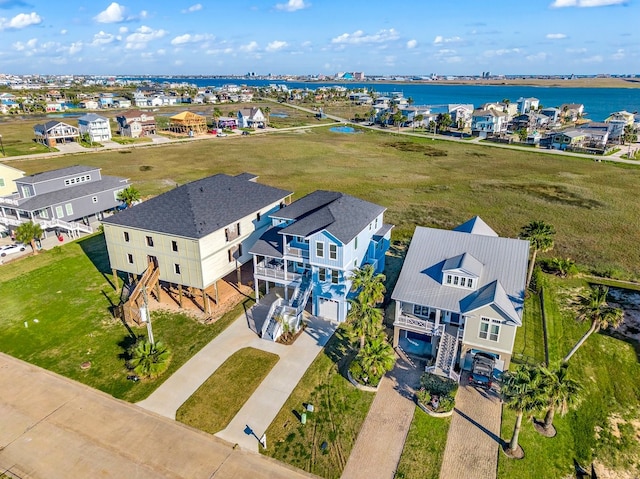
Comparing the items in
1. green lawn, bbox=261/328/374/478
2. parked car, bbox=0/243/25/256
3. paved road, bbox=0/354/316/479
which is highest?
parked car, bbox=0/243/25/256

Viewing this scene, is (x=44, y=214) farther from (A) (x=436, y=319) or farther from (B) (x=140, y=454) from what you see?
(A) (x=436, y=319)

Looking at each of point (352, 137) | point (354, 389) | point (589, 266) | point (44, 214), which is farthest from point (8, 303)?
point (352, 137)

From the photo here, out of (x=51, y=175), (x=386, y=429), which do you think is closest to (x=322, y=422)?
(x=386, y=429)

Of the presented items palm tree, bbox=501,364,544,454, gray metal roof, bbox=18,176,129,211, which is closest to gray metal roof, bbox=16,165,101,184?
gray metal roof, bbox=18,176,129,211

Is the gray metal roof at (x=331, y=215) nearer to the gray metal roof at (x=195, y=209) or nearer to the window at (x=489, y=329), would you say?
the gray metal roof at (x=195, y=209)

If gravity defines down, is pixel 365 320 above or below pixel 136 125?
below

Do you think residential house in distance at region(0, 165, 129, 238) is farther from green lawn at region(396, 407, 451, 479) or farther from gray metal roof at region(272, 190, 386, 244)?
green lawn at region(396, 407, 451, 479)

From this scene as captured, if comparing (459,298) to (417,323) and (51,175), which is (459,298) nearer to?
(417,323)
